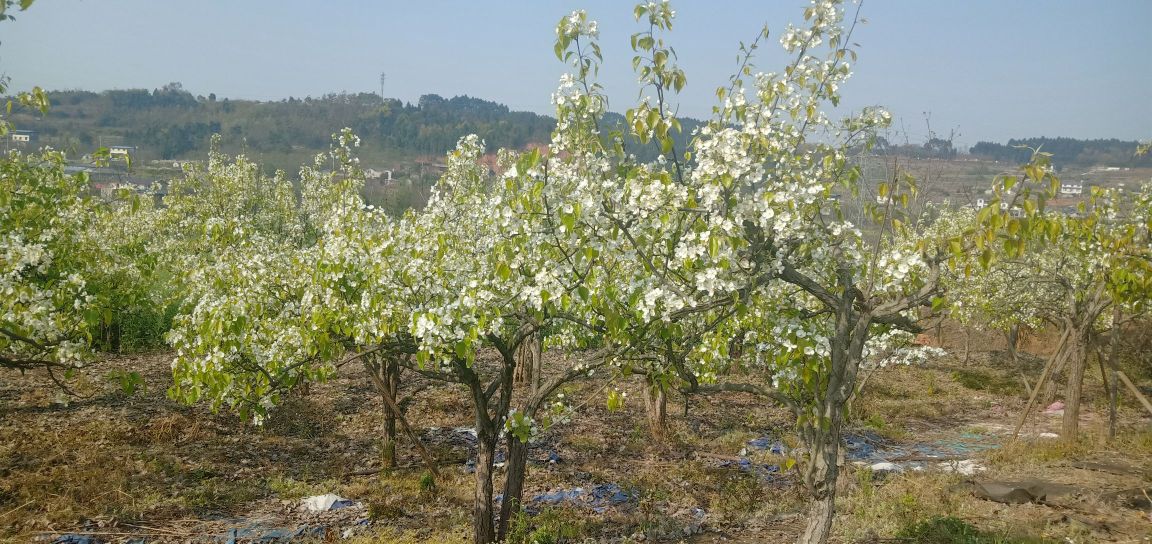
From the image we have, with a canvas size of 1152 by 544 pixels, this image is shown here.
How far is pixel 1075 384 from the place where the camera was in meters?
14.8

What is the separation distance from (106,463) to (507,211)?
35.7 ft

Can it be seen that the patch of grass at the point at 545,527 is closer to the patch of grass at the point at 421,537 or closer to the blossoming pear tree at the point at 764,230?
the patch of grass at the point at 421,537

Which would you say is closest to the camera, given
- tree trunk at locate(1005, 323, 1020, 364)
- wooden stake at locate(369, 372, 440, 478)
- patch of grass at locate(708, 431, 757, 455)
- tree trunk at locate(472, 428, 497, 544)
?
tree trunk at locate(472, 428, 497, 544)

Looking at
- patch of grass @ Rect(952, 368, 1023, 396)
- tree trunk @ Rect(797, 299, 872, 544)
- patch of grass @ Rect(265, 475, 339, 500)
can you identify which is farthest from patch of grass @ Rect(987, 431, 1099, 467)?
patch of grass @ Rect(265, 475, 339, 500)

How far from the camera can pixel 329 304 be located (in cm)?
768

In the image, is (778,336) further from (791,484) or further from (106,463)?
(106,463)

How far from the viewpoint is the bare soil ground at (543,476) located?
9.98m

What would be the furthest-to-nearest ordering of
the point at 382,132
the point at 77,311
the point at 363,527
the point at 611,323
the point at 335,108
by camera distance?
the point at 335,108 < the point at 382,132 < the point at 363,527 < the point at 77,311 < the point at 611,323

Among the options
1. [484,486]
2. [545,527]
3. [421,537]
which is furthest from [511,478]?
[421,537]

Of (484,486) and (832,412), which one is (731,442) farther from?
(832,412)

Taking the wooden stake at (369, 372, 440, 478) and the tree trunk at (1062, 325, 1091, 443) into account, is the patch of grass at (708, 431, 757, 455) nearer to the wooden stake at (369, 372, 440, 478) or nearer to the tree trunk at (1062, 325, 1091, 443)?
the wooden stake at (369, 372, 440, 478)

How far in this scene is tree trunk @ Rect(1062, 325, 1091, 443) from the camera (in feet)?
48.0

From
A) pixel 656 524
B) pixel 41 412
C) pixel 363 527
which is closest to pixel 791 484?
pixel 656 524

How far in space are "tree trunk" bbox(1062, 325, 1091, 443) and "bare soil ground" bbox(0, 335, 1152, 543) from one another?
1.41 feet
